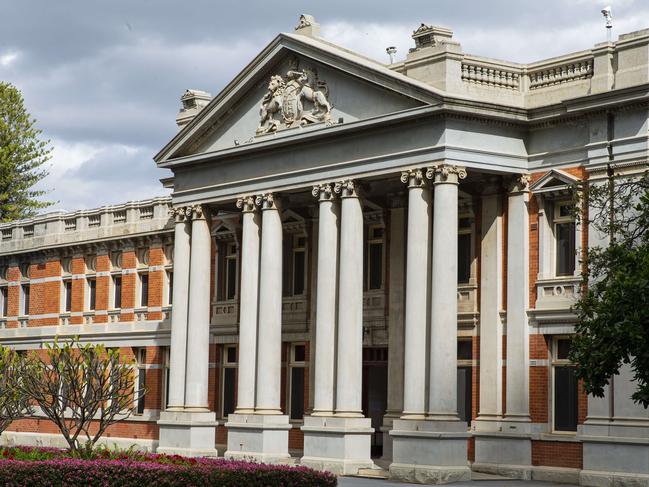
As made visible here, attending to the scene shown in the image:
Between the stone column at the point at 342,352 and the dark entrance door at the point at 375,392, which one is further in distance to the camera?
the dark entrance door at the point at 375,392

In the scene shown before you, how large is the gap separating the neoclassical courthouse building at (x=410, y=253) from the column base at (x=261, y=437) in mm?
61

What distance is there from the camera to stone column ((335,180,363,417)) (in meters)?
35.3

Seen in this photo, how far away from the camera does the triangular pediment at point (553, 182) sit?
33.3 meters

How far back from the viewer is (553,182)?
33.9 meters

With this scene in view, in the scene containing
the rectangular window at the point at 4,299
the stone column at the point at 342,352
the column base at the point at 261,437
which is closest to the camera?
the stone column at the point at 342,352

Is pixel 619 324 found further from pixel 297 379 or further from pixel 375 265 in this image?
pixel 297 379

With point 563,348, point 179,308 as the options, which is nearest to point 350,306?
point 563,348

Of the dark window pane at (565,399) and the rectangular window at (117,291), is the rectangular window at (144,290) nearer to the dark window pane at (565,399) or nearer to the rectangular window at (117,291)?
the rectangular window at (117,291)

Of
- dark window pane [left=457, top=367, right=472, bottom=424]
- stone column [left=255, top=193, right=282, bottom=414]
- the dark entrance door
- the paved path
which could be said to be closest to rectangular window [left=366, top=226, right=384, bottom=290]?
the dark entrance door

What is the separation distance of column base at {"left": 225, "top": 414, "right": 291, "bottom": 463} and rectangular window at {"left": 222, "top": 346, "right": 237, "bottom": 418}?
572 centimetres

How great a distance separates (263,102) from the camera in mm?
38656

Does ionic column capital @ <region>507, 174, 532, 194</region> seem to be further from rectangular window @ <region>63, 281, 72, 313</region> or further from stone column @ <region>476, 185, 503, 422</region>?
rectangular window @ <region>63, 281, 72, 313</region>

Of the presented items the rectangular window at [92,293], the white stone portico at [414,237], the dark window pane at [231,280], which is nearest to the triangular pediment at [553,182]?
the white stone portico at [414,237]

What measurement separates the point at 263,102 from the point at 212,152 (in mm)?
2526
